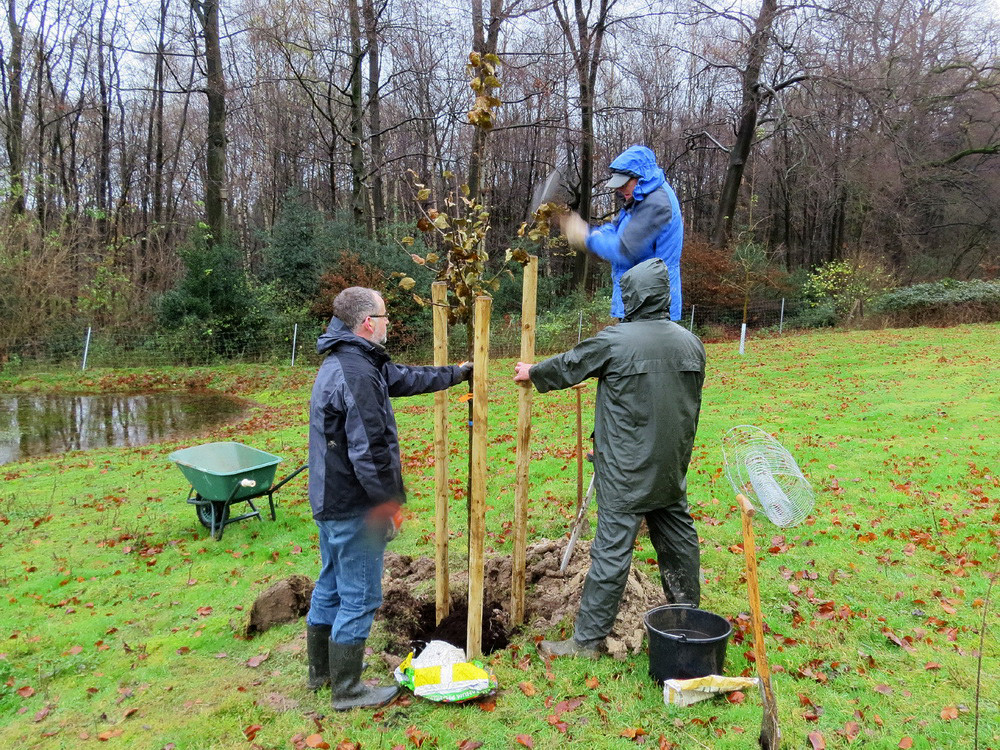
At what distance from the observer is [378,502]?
10.5ft

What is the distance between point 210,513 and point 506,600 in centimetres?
356

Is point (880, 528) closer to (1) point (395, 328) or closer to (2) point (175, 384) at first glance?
(1) point (395, 328)

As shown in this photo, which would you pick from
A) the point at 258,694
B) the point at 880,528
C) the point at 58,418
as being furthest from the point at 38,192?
the point at 880,528

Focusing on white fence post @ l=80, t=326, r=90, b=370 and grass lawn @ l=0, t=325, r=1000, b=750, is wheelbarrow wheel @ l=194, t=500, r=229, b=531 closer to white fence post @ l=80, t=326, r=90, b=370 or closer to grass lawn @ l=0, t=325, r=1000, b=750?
grass lawn @ l=0, t=325, r=1000, b=750

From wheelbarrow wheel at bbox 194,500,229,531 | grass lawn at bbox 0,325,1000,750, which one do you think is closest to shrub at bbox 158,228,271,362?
grass lawn at bbox 0,325,1000,750

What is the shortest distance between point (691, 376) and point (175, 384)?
16466 mm

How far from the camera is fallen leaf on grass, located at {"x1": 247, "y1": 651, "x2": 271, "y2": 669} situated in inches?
156

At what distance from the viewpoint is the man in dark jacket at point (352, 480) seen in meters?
3.16

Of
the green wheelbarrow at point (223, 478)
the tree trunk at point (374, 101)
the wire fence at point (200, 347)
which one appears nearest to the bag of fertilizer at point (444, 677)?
the green wheelbarrow at point (223, 478)

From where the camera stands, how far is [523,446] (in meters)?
3.87

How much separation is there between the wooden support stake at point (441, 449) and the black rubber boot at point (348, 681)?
0.75 meters

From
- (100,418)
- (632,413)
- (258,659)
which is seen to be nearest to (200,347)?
(100,418)

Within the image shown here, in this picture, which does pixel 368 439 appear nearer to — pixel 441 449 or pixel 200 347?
pixel 441 449

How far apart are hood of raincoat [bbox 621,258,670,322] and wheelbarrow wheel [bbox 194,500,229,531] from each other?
4.60 m
